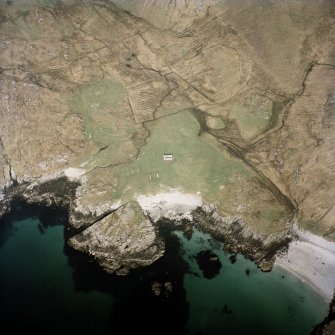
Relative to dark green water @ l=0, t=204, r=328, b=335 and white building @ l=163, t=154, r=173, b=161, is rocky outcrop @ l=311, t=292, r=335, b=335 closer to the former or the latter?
dark green water @ l=0, t=204, r=328, b=335

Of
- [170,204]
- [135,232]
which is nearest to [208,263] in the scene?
[170,204]

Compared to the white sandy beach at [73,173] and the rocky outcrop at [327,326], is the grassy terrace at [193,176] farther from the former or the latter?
the rocky outcrop at [327,326]

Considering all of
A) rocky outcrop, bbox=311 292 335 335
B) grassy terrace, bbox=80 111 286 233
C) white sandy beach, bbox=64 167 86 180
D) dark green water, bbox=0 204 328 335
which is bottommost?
dark green water, bbox=0 204 328 335

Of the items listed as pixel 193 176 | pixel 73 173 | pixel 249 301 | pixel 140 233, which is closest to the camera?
pixel 249 301

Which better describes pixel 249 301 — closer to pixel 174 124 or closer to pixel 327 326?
pixel 327 326

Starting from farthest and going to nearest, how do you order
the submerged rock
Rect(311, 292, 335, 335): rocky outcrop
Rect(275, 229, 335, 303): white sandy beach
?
the submerged rock
Rect(275, 229, 335, 303): white sandy beach
Rect(311, 292, 335, 335): rocky outcrop

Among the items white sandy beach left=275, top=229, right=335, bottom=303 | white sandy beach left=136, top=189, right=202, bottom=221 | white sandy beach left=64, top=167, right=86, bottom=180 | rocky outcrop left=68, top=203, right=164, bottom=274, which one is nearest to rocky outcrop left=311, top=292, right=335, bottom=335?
white sandy beach left=275, top=229, right=335, bottom=303

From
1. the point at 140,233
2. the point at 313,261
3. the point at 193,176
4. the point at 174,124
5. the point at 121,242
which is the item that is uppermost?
the point at 174,124
